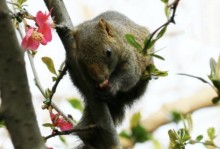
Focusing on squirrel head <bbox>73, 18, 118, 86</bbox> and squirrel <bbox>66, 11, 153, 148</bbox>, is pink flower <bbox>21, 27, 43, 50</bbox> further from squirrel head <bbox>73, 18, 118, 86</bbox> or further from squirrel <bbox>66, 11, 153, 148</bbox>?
squirrel head <bbox>73, 18, 118, 86</bbox>

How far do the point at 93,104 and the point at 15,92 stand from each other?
0.65 metres

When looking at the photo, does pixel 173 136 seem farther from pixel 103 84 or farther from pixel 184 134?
pixel 103 84

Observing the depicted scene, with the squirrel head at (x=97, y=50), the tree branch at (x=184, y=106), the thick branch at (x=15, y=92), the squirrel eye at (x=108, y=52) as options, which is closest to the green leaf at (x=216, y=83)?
the thick branch at (x=15, y=92)

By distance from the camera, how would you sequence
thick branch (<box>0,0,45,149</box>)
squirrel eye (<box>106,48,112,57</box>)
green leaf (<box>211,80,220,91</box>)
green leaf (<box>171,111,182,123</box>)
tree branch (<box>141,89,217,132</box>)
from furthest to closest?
tree branch (<box>141,89,217,132</box>), squirrel eye (<box>106,48,112,57</box>), green leaf (<box>171,111,182,123</box>), green leaf (<box>211,80,220,91</box>), thick branch (<box>0,0,45,149</box>)

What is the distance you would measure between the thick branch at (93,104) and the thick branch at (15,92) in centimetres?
52

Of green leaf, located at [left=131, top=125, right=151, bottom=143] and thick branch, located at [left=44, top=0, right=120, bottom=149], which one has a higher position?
thick branch, located at [left=44, top=0, right=120, bottom=149]

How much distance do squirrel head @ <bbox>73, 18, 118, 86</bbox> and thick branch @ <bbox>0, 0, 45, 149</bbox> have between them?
1104mm

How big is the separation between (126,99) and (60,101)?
2511 millimetres

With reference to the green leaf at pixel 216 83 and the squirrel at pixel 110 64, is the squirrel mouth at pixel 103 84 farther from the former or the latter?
the green leaf at pixel 216 83

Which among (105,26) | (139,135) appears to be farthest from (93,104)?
(105,26)

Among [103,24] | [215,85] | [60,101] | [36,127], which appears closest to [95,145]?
[103,24]

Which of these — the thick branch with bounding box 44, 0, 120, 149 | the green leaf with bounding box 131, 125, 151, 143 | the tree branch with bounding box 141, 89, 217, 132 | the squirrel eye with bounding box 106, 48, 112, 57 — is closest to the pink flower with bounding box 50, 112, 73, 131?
the thick branch with bounding box 44, 0, 120, 149

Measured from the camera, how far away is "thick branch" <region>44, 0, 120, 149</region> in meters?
1.26

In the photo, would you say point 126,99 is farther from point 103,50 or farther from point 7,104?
point 7,104
